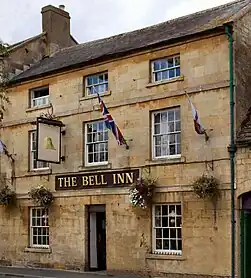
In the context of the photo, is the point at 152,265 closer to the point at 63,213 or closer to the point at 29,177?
the point at 63,213

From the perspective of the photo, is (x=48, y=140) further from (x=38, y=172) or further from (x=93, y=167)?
(x=38, y=172)

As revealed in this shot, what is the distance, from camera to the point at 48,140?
20703 millimetres

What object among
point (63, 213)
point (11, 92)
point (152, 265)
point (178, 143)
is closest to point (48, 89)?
point (11, 92)

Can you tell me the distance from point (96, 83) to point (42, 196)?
192 inches

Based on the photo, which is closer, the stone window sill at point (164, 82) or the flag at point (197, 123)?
the flag at point (197, 123)

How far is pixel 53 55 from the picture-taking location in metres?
27.2

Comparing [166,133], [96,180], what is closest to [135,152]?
[166,133]

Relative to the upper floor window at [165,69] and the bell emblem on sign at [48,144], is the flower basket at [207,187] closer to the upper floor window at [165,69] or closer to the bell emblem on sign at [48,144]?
the upper floor window at [165,69]

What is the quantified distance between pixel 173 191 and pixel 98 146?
3.95 meters

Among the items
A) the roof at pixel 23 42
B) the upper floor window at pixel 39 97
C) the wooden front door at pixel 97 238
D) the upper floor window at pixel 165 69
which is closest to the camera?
the upper floor window at pixel 165 69

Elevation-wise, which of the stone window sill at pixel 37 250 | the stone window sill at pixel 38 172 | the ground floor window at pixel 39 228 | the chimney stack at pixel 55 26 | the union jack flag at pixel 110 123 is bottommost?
the stone window sill at pixel 37 250

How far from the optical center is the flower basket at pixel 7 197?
903 inches

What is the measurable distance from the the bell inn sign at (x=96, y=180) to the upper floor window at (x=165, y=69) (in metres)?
3.36

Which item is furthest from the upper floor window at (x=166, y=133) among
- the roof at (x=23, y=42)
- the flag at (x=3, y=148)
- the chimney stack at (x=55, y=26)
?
the chimney stack at (x=55, y=26)
